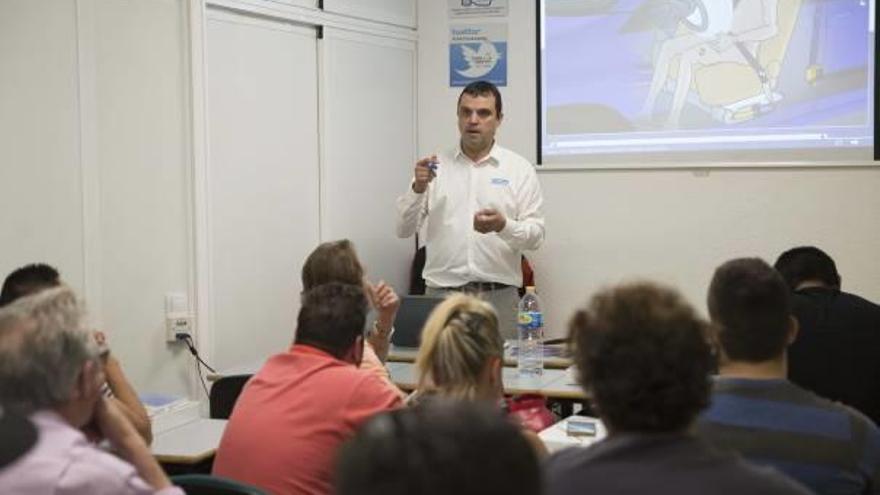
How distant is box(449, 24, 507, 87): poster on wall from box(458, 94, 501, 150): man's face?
100 cm

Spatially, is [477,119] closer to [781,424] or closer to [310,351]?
[310,351]

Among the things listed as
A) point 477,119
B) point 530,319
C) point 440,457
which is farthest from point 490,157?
point 440,457

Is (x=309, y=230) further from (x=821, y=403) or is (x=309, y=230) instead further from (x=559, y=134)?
(x=821, y=403)

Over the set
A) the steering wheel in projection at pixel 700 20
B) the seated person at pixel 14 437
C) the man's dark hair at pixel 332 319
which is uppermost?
the steering wheel in projection at pixel 700 20

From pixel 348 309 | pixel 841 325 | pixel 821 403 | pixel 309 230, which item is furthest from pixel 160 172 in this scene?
pixel 821 403

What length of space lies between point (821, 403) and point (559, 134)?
3999 mm

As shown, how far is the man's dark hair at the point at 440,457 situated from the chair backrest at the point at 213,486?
128 cm

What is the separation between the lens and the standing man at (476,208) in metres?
5.12

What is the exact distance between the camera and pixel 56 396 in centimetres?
191

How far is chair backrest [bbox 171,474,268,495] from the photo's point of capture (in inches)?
85.4

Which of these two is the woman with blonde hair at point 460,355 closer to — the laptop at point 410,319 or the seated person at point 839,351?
the seated person at point 839,351

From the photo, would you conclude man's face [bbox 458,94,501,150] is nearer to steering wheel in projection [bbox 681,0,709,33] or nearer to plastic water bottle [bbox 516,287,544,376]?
plastic water bottle [bbox 516,287,544,376]

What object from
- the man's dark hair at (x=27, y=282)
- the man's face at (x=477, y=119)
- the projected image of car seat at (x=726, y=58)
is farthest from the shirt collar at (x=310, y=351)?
the projected image of car seat at (x=726, y=58)

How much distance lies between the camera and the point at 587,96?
586 cm
